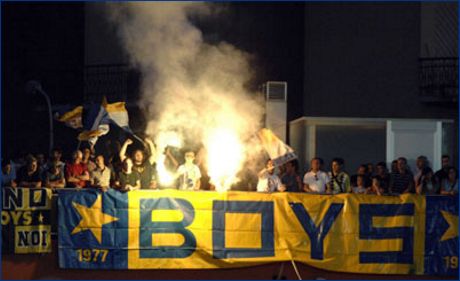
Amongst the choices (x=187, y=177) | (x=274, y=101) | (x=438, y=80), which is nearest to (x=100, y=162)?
(x=187, y=177)

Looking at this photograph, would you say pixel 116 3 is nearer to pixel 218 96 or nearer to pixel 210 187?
pixel 218 96

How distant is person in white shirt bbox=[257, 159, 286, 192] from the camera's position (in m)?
12.9

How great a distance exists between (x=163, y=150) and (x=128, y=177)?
1548 millimetres

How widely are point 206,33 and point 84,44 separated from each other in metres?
4.33

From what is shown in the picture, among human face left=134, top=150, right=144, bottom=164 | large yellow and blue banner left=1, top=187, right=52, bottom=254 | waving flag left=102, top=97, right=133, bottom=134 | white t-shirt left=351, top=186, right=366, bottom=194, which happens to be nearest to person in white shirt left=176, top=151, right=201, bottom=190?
human face left=134, top=150, right=144, bottom=164

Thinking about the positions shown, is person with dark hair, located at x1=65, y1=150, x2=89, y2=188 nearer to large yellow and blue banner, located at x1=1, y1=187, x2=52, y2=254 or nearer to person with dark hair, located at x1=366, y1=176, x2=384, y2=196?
large yellow and blue banner, located at x1=1, y1=187, x2=52, y2=254

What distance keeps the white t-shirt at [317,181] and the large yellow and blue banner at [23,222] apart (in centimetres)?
360

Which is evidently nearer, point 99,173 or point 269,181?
point 99,173

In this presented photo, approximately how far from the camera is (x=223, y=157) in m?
14.0

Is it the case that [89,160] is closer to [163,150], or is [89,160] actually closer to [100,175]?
[100,175]

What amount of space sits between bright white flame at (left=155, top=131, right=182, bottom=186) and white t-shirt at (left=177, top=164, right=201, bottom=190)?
19 cm

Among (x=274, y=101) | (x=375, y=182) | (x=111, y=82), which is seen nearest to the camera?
(x=375, y=182)

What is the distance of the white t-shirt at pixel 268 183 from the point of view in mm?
12938

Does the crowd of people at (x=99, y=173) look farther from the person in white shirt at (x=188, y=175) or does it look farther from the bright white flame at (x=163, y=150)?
the bright white flame at (x=163, y=150)
